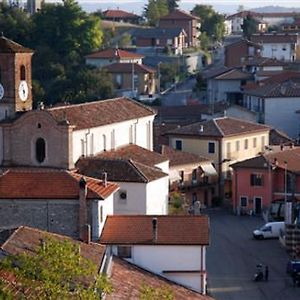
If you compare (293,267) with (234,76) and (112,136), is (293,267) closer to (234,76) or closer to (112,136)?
(112,136)

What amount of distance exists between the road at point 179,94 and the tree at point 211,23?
24.0m

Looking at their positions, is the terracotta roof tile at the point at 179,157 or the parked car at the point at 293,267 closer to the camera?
the parked car at the point at 293,267

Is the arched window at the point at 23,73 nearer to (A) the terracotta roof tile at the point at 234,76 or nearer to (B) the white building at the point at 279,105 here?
(B) the white building at the point at 279,105

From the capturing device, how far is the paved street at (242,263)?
3053 centimetres

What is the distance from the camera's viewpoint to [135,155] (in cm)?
3938

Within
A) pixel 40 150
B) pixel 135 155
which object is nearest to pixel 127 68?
pixel 135 155

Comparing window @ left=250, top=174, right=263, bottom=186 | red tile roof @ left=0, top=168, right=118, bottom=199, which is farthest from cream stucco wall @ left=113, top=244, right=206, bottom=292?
window @ left=250, top=174, right=263, bottom=186

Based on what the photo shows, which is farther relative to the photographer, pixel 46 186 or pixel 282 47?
pixel 282 47

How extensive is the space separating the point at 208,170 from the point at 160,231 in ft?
59.5

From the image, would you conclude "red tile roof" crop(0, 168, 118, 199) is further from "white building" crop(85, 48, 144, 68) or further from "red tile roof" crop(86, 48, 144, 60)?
"red tile roof" crop(86, 48, 144, 60)

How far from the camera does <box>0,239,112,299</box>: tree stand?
16.1 m

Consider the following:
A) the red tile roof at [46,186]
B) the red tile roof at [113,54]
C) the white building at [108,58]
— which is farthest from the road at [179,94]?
the red tile roof at [46,186]

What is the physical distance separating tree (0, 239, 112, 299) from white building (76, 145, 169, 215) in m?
17.4

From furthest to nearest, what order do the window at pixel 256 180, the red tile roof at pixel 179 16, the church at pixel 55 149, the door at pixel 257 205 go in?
the red tile roof at pixel 179 16, the door at pixel 257 205, the window at pixel 256 180, the church at pixel 55 149
